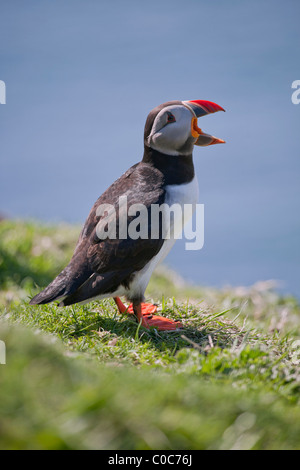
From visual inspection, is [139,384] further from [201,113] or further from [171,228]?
[201,113]

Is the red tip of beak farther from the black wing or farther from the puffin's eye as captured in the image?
the black wing

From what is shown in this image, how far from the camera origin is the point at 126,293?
4707 mm

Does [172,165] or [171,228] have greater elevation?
[172,165]

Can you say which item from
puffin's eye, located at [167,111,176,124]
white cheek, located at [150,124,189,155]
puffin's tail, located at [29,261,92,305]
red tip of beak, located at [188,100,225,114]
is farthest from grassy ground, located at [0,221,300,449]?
red tip of beak, located at [188,100,225,114]

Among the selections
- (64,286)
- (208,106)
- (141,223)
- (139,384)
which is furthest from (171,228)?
(139,384)

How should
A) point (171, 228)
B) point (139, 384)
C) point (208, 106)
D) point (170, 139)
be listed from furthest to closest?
1. point (208, 106)
2. point (170, 139)
3. point (171, 228)
4. point (139, 384)

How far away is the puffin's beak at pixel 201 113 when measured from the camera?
4.92 metres

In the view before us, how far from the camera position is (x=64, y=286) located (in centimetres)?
454

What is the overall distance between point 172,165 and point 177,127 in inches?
13.5

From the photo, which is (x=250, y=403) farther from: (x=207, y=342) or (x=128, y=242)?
(x=128, y=242)
